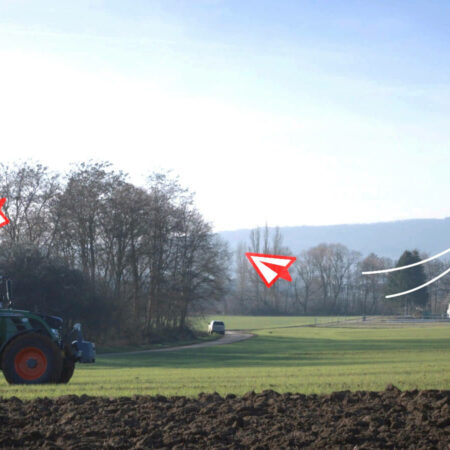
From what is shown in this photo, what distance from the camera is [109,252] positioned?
6438 centimetres

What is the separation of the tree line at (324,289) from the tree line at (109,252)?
53.0m

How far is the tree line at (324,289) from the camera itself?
411 feet

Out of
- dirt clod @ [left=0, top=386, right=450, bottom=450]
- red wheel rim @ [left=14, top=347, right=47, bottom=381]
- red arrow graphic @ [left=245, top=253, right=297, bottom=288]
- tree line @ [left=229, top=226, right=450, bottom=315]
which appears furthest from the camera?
tree line @ [left=229, top=226, right=450, bottom=315]

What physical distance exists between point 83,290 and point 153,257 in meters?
16.4

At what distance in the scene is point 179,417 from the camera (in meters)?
11.2

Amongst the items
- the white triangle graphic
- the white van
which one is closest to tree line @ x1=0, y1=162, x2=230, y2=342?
the white van

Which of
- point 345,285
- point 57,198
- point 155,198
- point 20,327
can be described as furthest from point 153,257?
point 345,285

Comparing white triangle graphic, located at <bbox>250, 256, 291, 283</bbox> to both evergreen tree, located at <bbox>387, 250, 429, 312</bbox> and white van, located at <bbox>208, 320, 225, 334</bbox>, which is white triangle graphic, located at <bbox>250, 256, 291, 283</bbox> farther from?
evergreen tree, located at <bbox>387, 250, 429, 312</bbox>

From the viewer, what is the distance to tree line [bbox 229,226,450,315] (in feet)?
411

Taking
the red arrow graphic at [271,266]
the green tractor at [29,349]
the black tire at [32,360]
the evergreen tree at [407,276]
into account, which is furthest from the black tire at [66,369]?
the evergreen tree at [407,276]

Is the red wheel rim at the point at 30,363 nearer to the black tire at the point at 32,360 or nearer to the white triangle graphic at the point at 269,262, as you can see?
the black tire at the point at 32,360

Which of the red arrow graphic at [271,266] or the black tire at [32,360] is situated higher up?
the red arrow graphic at [271,266]

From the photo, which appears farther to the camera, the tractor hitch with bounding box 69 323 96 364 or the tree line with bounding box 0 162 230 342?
the tree line with bounding box 0 162 230 342

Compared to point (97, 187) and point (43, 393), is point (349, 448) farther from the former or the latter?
point (97, 187)
